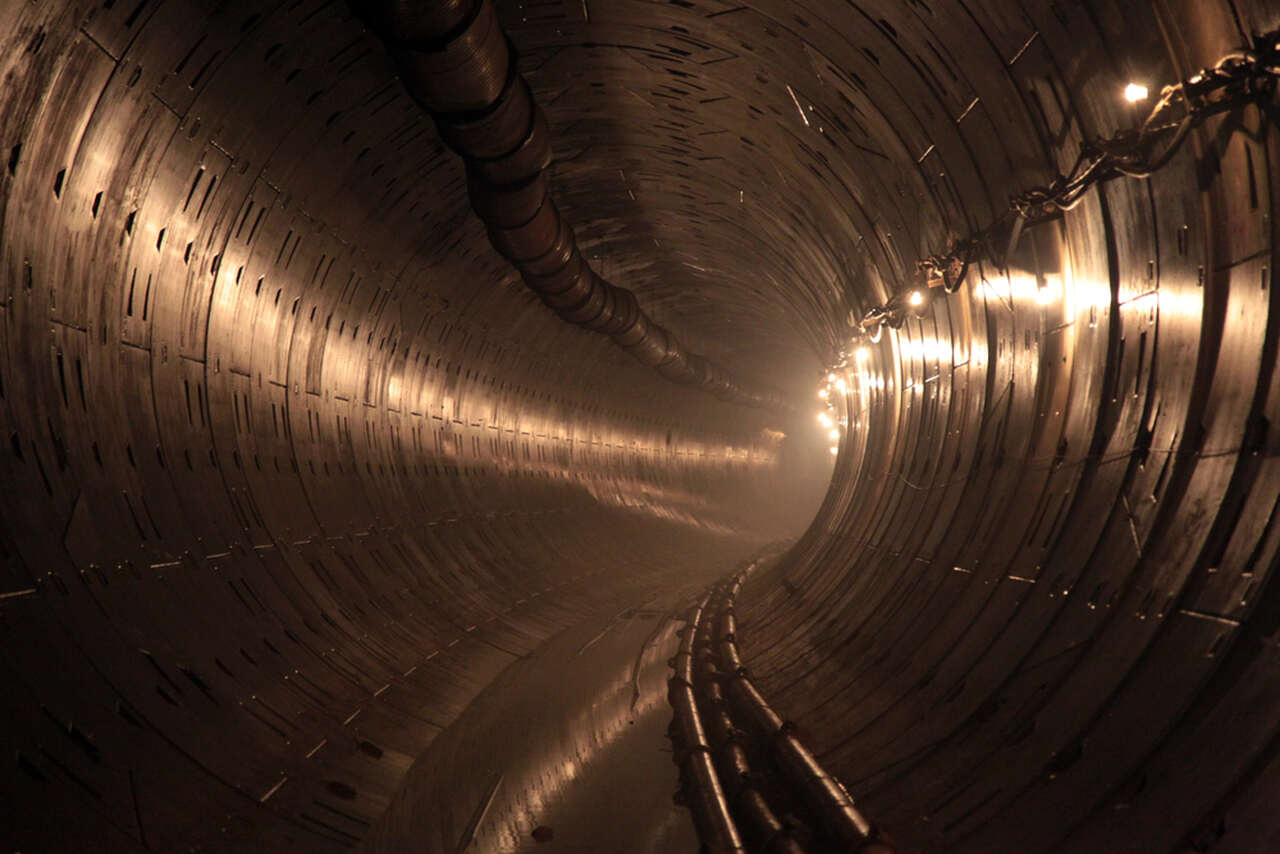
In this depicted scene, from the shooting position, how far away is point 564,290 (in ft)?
41.8

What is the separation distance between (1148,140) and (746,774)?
473 cm

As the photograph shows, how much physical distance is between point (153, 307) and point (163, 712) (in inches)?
111

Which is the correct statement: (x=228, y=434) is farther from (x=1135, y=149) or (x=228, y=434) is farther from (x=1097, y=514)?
(x=1135, y=149)

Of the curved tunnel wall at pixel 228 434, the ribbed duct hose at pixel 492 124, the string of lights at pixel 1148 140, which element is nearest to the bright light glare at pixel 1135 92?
the string of lights at pixel 1148 140

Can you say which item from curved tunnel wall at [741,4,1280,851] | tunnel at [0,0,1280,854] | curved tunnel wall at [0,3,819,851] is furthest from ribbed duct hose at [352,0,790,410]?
curved tunnel wall at [741,4,1280,851]

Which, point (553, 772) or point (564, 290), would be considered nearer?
point (553, 772)

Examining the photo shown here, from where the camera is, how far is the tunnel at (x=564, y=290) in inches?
154

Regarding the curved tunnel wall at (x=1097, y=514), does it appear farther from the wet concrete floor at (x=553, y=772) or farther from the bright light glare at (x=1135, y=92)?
the wet concrete floor at (x=553, y=772)

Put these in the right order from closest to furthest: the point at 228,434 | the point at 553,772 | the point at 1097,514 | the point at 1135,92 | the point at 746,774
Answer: the point at 1135,92, the point at 1097,514, the point at 746,774, the point at 553,772, the point at 228,434

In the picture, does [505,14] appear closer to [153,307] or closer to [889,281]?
[153,307]

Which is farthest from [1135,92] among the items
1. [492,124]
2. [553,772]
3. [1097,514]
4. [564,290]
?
[564,290]

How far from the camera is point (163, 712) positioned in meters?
5.44

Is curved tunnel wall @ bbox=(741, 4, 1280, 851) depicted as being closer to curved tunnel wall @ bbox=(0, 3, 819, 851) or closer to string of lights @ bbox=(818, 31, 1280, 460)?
string of lights @ bbox=(818, 31, 1280, 460)

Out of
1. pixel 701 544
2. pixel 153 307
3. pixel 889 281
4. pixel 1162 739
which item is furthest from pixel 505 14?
pixel 701 544
